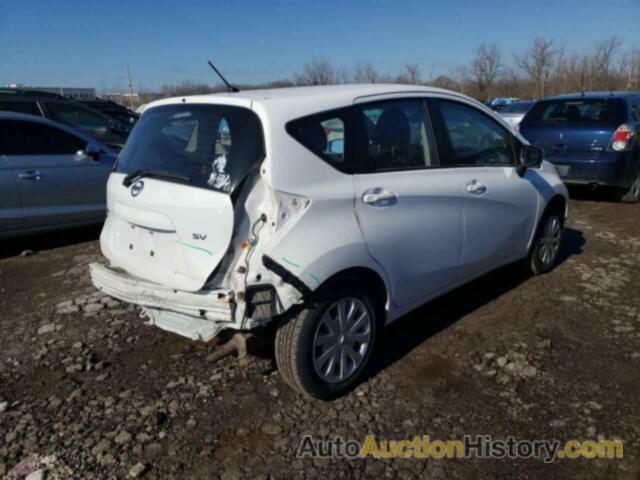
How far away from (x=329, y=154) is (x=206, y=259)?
2.95 feet

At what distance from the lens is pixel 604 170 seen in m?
7.53

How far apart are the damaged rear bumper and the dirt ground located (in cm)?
50

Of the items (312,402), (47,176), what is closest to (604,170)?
(312,402)

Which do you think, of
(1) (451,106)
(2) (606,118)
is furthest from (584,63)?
(1) (451,106)

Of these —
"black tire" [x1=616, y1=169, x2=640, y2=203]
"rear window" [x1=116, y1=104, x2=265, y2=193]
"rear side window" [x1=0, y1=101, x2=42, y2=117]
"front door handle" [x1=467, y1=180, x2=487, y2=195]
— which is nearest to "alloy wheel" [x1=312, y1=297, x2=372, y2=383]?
→ "rear window" [x1=116, y1=104, x2=265, y2=193]

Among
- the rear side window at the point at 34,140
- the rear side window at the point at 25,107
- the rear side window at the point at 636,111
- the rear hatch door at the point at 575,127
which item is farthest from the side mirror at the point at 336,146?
the rear side window at the point at 25,107

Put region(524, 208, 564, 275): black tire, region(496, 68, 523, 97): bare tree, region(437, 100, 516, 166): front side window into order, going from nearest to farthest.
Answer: region(437, 100, 516, 166): front side window → region(524, 208, 564, 275): black tire → region(496, 68, 523, 97): bare tree

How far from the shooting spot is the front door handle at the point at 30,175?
5836mm

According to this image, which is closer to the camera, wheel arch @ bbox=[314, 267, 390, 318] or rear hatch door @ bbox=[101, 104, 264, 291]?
rear hatch door @ bbox=[101, 104, 264, 291]

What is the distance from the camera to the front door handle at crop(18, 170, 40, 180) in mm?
5836

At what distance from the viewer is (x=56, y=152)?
623 centimetres

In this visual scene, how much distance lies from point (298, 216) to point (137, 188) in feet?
3.60

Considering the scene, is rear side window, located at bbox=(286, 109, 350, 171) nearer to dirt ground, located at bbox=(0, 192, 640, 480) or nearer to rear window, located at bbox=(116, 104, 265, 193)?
rear window, located at bbox=(116, 104, 265, 193)

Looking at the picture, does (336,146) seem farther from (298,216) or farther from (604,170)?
(604,170)
